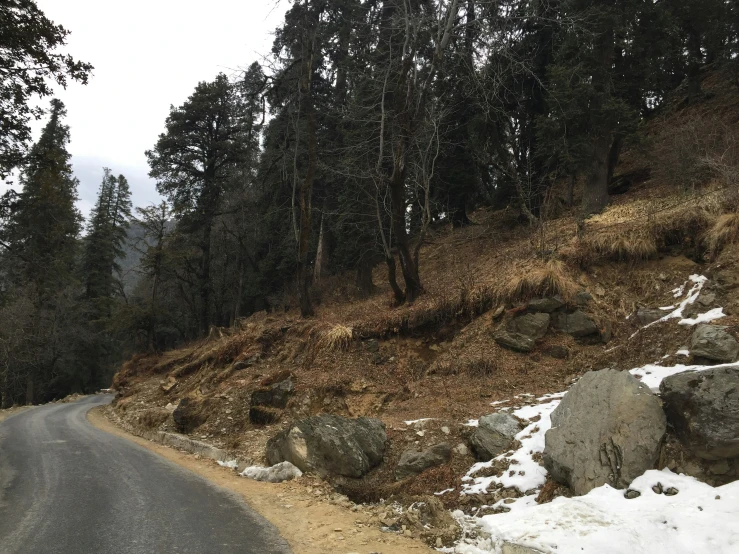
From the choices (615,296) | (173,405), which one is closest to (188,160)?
(173,405)

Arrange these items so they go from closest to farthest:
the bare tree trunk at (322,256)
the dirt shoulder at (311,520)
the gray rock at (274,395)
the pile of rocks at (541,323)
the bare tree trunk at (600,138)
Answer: the dirt shoulder at (311,520), the pile of rocks at (541,323), the gray rock at (274,395), the bare tree trunk at (600,138), the bare tree trunk at (322,256)

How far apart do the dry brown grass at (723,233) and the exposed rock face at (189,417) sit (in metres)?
11.6

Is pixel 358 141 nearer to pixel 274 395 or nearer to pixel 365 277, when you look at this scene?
pixel 365 277

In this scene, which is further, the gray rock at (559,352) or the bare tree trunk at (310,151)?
the bare tree trunk at (310,151)

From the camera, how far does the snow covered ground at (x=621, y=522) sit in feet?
12.9

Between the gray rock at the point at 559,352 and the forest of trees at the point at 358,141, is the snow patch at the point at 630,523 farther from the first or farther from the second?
the forest of trees at the point at 358,141

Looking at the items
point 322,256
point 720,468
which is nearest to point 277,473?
point 720,468

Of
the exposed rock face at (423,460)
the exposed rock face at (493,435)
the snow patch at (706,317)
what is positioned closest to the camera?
the exposed rock face at (493,435)

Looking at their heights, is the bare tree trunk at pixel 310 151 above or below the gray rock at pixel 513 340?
above

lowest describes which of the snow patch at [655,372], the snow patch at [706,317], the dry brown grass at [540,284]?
the snow patch at [655,372]

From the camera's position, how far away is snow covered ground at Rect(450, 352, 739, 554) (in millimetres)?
3918

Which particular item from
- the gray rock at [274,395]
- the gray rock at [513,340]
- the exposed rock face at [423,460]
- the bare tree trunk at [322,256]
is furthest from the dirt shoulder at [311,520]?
the bare tree trunk at [322,256]

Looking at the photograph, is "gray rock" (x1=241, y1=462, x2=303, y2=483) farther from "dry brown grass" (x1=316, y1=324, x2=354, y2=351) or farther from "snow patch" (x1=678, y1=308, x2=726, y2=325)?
"snow patch" (x1=678, y1=308, x2=726, y2=325)

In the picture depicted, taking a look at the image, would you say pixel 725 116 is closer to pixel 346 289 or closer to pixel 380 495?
pixel 346 289
